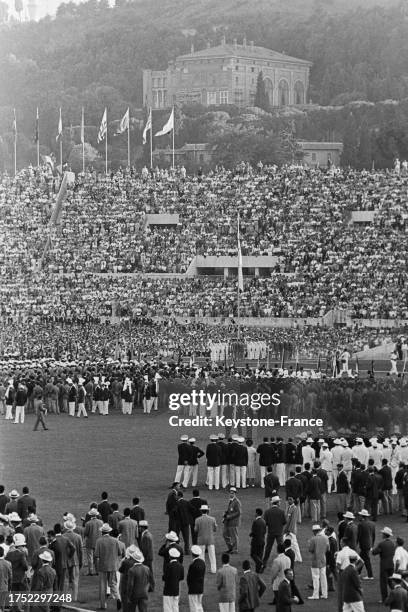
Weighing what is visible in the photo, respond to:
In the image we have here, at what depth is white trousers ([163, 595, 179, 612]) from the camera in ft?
75.4

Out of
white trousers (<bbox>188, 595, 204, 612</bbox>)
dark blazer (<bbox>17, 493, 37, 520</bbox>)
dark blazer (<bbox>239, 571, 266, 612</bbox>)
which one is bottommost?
white trousers (<bbox>188, 595, 204, 612</bbox>)

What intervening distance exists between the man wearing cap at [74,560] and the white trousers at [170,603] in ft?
6.08

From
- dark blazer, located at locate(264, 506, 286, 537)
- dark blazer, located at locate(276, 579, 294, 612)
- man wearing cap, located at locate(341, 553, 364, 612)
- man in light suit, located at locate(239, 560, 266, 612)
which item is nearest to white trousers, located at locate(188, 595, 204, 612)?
man in light suit, located at locate(239, 560, 266, 612)

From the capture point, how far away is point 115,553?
24.4m

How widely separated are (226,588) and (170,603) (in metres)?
0.78

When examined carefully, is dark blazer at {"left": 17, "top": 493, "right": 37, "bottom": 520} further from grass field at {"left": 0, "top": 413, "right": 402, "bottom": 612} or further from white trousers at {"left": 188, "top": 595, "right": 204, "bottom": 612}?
white trousers at {"left": 188, "top": 595, "right": 204, "bottom": 612}

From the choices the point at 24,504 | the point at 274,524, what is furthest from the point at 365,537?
the point at 24,504

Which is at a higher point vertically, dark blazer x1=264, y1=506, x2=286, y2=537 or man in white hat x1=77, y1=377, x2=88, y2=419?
dark blazer x1=264, y1=506, x2=286, y2=537

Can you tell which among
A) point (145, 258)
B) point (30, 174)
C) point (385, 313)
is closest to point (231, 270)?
point (145, 258)

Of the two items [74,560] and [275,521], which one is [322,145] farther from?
[74,560]

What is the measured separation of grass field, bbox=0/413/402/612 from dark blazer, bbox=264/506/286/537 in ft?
1.99

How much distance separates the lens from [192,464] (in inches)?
1293

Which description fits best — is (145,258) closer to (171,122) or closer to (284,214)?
(284,214)

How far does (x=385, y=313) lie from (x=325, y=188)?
1754 cm
